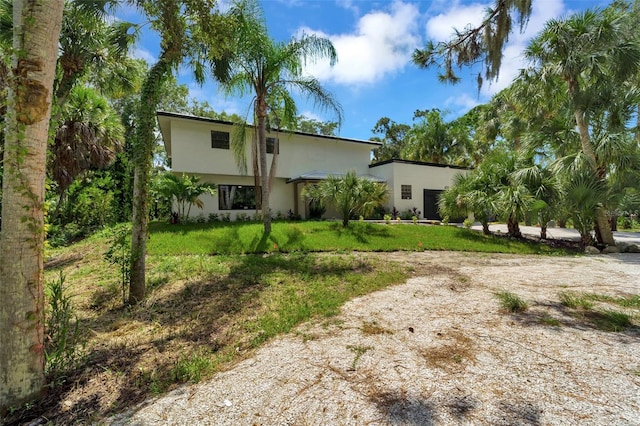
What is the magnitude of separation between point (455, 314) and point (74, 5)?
326 inches

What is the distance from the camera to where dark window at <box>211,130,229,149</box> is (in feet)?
48.1

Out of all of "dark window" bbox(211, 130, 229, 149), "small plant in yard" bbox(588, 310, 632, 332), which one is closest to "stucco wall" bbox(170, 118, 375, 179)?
"dark window" bbox(211, 130, 229, 149)

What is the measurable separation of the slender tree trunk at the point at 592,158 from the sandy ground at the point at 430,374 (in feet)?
26.9

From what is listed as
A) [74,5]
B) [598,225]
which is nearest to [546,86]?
[598,225]

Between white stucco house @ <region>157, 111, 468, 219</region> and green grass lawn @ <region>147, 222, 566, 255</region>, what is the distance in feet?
15.7

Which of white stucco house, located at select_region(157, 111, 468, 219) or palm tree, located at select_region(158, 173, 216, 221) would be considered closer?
palm tree, located at select_region(158, 173, 216, 221)

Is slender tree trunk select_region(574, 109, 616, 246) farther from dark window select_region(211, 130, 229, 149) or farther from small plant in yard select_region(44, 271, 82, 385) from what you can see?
dark window select_region(211, 130, 229, 149)

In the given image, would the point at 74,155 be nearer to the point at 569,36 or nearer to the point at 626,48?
the point at 569,36

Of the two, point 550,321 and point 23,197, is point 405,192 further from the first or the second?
point 23,197

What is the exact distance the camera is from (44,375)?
2.25 meters

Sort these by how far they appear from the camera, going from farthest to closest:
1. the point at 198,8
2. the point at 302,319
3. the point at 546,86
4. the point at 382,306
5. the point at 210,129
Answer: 1. the point at 210,129
2. the point at 546,86
3. the point at 198,8
4. the point at 382,306
5. the point at 302,319

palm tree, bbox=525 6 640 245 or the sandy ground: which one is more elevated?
palm tree, bbox=525 6 640 245

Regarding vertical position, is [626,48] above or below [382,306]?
above

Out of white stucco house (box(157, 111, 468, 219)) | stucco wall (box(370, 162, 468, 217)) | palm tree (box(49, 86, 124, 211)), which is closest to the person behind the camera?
palm tree (box(49, 86, 124, 211))
